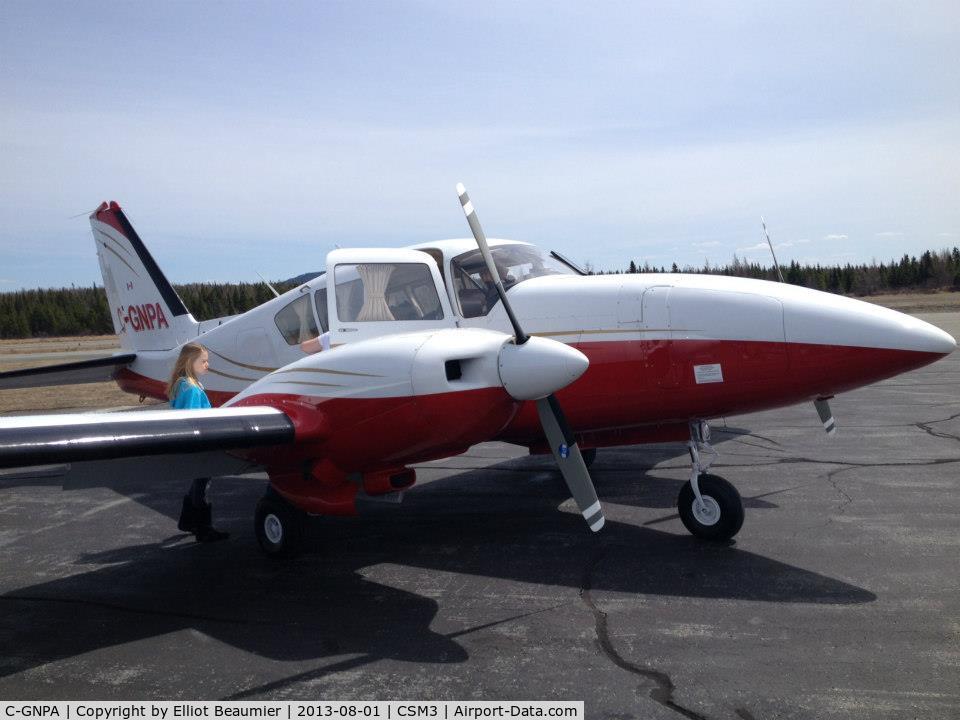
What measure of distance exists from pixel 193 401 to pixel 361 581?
2.21m

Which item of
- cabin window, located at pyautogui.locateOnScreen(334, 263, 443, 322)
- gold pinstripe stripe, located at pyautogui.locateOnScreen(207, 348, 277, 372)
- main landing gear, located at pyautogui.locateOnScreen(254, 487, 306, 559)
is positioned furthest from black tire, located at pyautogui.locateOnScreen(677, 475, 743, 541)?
gold pinstripe stripe, located at pyautogui.locateOnScreen(207, 348, 277, 372)

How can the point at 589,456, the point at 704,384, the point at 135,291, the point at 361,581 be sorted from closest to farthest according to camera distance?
the point at 361,581 < the point at 704,384 < the point at 589,456 < the point at 135,291

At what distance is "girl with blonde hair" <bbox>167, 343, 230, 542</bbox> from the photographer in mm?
7055

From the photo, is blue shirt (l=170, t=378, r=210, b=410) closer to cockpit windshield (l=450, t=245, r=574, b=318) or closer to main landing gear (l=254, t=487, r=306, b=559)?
main landing gear (l=254, t=487, r=306, b=559)

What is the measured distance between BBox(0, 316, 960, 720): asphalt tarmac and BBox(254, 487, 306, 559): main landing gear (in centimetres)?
15

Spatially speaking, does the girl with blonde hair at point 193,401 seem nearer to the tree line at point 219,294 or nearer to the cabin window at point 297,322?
the cabin window at point 297,322

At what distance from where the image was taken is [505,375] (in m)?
5.72

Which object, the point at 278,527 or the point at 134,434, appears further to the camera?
the point at 278,527

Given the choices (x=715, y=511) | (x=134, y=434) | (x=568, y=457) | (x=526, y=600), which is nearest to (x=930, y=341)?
(x=715, y=511)

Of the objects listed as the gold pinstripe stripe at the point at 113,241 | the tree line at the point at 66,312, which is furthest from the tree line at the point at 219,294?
the gold pinstripe stripe at the point at 113,241

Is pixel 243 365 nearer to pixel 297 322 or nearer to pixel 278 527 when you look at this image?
pixel 297 322

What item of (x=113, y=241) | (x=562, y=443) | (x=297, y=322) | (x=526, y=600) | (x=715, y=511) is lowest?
(x=526, y=600)

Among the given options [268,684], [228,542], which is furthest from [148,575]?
[268,684]

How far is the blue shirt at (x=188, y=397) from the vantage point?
7.00m
